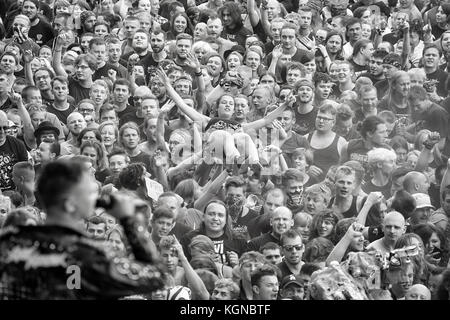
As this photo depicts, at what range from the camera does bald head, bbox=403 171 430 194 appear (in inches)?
416

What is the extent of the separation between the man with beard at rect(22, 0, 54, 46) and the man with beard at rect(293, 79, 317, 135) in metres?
3.77

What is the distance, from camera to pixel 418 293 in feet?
30.0

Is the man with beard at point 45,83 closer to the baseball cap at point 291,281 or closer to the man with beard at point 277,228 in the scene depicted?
the man with beard at point 277,228

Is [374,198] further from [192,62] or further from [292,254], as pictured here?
[192,62]

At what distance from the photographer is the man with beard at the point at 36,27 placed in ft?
47.4

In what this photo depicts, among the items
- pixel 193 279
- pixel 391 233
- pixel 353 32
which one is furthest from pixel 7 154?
pixel 353 32

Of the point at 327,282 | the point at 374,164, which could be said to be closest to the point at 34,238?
the point at 327,282

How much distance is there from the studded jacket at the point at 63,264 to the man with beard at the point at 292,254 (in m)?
3.74

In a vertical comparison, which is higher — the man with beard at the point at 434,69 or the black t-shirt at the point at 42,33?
the man with beard at the point at 434,69

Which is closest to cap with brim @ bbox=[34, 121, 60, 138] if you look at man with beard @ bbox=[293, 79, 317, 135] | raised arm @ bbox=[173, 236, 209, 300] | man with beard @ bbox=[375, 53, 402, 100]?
man with beard @ bbox=[293, 79, 317, 135]

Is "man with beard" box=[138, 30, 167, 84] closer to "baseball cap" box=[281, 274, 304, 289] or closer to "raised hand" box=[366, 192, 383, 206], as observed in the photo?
"raised hand" box=[366, 192, 383, 206]

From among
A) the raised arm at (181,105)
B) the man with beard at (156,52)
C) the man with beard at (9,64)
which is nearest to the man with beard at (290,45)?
the man with beard at (156,52)

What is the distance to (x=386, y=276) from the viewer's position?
928cm

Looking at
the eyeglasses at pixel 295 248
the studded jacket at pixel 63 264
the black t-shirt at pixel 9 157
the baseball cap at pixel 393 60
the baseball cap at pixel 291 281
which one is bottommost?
the black t-shirt at pixel 9 157
